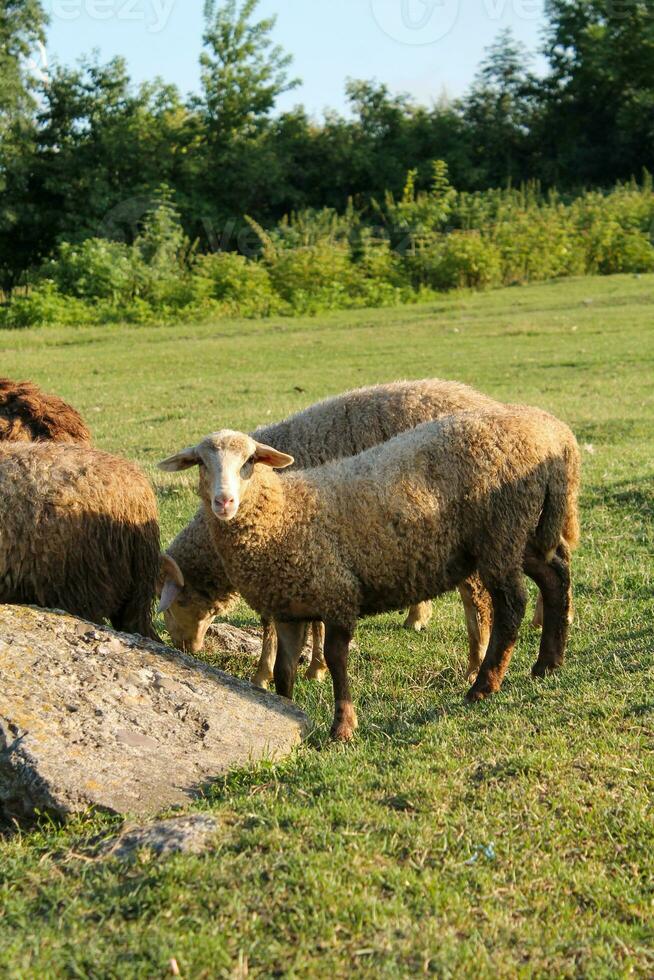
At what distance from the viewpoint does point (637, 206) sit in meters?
31.1

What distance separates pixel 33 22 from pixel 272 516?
3114 cm

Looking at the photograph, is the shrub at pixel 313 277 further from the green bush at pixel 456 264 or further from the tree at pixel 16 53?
the tree at pixel 16 53

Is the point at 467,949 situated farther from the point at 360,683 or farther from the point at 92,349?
→ the point at 92,349

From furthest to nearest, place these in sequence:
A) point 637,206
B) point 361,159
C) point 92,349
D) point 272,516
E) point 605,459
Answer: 1. point 361,159
2. point 637,206
3. point 92,349
4. point 605,459
5. point 272,516

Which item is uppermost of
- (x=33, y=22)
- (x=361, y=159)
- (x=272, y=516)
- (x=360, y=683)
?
(x=33, y=22)

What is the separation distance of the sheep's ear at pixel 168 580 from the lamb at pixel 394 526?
1.89 ft

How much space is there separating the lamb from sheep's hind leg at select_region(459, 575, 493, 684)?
476 mm

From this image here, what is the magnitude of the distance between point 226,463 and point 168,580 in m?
1.10

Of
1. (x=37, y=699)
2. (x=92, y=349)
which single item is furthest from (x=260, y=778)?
(x=92, y=349)

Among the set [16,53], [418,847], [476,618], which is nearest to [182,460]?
[476,618]

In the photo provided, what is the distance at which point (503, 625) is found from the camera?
5773 millimetres

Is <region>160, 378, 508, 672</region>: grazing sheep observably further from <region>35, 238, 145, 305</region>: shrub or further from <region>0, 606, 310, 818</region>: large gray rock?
<region>35, 238, 145, 305</region>: shrub

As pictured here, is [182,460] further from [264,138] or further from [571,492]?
[264,138]

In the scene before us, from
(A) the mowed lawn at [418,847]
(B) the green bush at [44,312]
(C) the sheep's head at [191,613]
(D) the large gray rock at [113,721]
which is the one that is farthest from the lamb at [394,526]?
(B) the green bush at [44,312]
